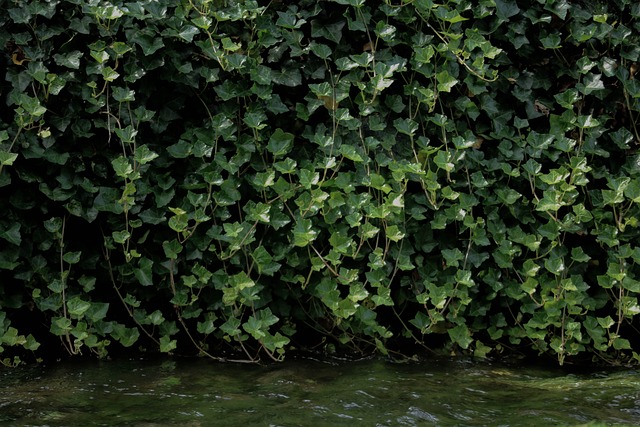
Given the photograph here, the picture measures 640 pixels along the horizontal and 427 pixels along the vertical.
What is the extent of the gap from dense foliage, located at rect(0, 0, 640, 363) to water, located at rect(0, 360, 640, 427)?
0.17 metres

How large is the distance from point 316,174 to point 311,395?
0.91 m

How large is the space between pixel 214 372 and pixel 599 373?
1738mm

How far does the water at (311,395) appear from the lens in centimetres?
280

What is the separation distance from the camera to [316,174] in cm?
338

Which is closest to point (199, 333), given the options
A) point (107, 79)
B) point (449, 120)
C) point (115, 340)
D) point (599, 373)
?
point (115, 340)

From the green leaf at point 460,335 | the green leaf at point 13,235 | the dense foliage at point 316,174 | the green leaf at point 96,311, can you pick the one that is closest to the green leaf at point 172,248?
the dense foliage at point 316,174

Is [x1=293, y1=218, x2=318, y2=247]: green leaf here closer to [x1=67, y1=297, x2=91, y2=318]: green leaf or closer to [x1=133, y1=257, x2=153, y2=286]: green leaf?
[x1=133, y1=257, x2=153, y2=286]: green leaf

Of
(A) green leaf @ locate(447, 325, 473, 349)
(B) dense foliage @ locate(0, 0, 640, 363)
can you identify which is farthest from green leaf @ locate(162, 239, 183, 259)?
(A) green leaf @ locate(447, 325, 473, 349)

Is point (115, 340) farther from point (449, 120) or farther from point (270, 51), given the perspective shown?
point (449, 120)

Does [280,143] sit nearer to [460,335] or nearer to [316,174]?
[316,174]

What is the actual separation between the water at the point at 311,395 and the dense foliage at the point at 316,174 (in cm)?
17

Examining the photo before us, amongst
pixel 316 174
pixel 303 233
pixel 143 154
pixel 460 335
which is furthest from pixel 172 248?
pixel 460 335

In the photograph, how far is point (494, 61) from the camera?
364cm

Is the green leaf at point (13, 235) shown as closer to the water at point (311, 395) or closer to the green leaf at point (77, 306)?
the green leaf at point (77, 306)
